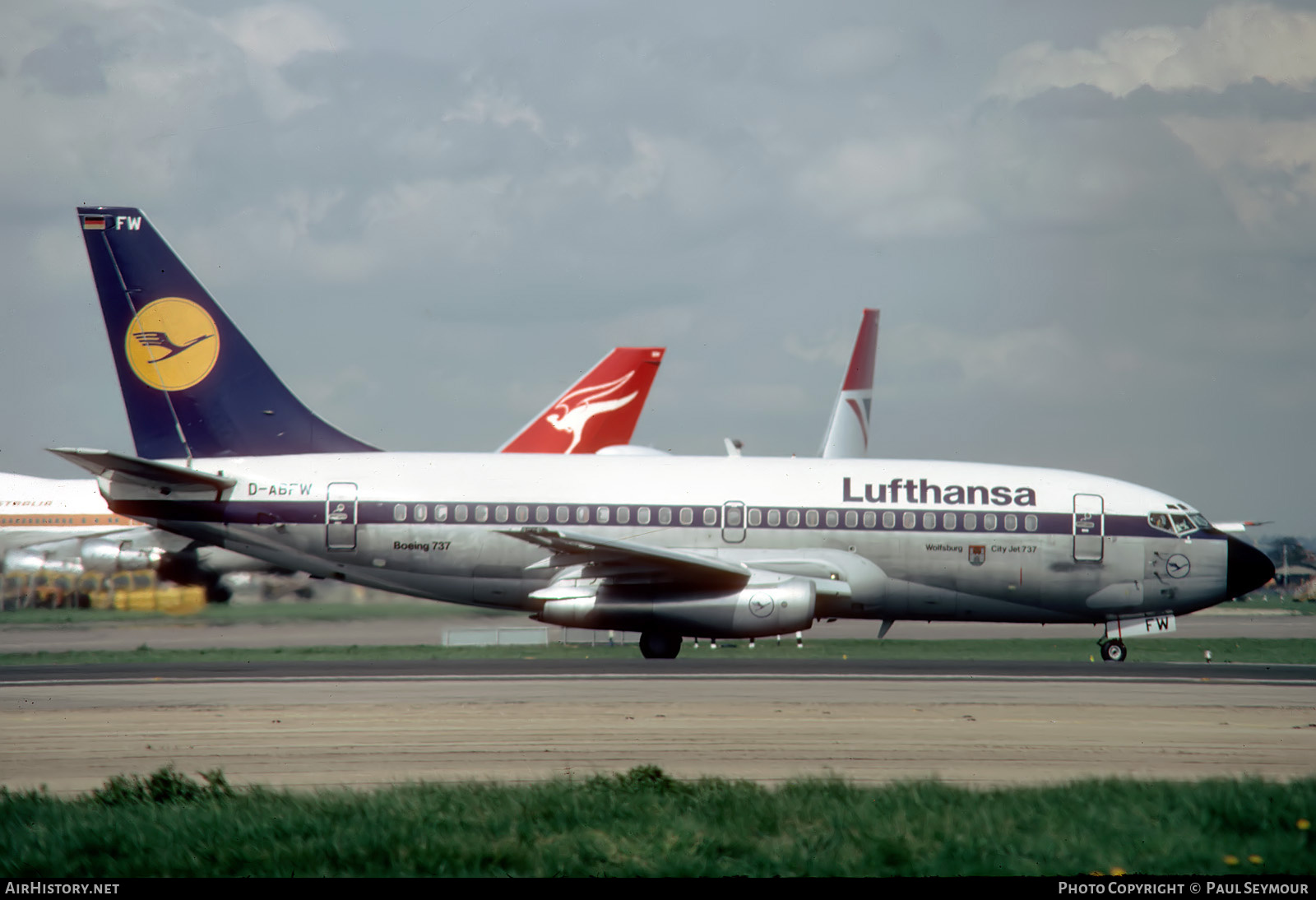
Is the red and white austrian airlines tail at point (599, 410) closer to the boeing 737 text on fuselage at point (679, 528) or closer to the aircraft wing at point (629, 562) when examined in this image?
the boeing 737 text on fuselage at point (679, 528)

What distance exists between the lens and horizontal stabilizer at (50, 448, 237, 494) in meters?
24.3

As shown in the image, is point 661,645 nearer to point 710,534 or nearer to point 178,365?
point 710,534

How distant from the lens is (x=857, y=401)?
137 feet

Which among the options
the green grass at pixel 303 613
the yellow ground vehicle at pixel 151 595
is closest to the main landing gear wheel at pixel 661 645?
the green grass at pixel 303 613

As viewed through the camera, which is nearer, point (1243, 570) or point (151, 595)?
point (1243, 570)

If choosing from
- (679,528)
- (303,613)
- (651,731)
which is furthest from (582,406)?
(651,731)

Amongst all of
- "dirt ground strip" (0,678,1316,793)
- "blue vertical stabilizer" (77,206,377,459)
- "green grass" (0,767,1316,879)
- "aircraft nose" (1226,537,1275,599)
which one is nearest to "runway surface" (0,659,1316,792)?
"dirt ground strip" (0,678,1316,793)

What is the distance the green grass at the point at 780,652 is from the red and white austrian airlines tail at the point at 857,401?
981 cm

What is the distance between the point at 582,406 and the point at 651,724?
78.5ft

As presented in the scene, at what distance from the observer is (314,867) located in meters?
7.96

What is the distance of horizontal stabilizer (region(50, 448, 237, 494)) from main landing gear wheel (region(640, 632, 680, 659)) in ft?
29.4

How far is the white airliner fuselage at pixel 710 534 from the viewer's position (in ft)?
83.2

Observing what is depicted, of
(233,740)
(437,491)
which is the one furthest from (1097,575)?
(233,740)

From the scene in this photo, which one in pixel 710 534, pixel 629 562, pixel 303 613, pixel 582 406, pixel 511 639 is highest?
pixel 582 406
